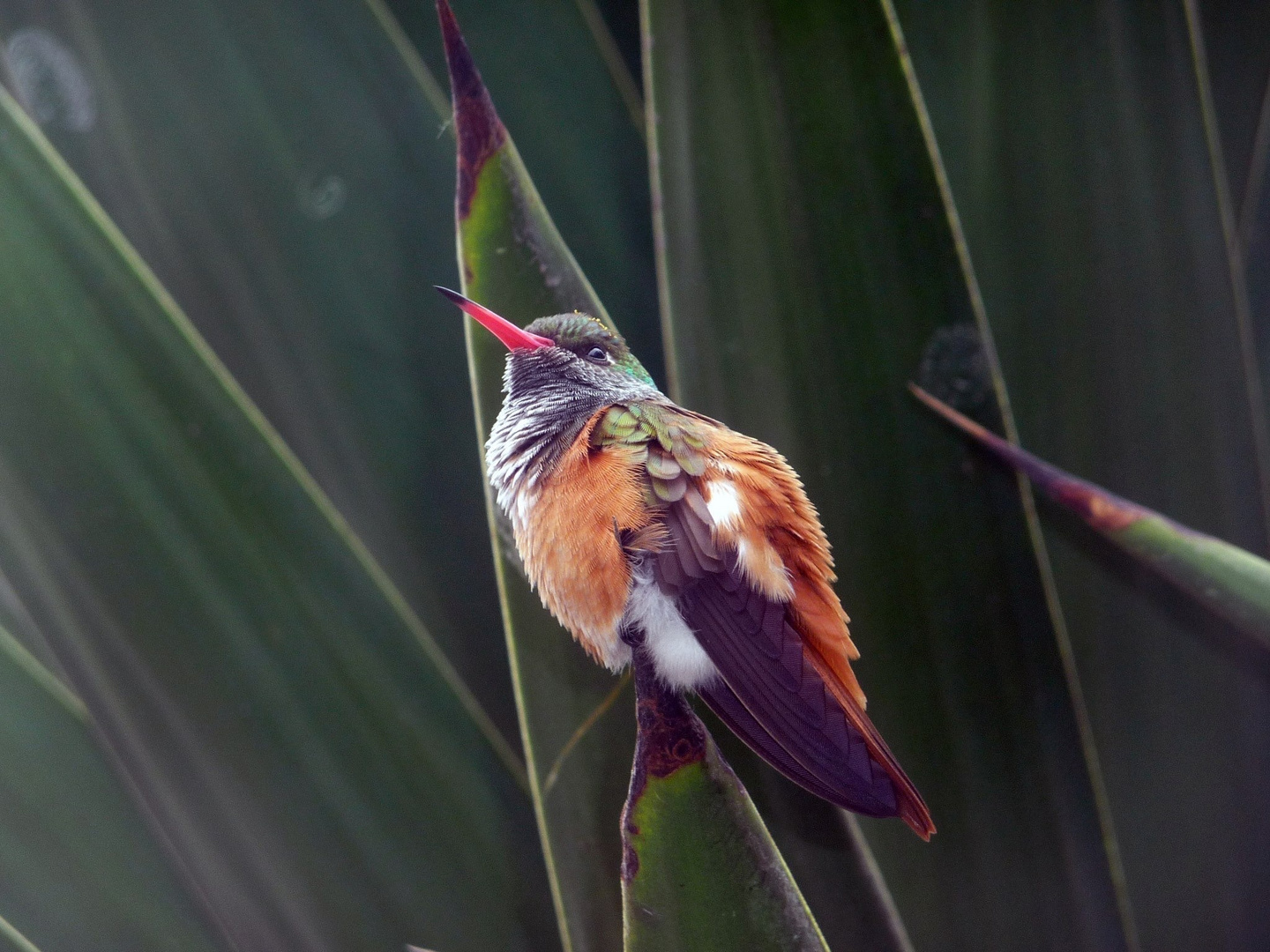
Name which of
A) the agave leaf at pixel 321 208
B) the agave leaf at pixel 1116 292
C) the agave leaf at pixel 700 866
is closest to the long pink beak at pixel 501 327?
the agave leaf at pixel 321 208

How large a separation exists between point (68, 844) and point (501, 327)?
0.47 metres

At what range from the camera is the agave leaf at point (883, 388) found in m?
0.54

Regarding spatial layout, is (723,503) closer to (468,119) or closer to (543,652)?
(543,652)

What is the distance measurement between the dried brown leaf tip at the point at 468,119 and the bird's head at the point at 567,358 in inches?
2.6

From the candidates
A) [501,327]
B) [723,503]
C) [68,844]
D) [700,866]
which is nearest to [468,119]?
[501,327]

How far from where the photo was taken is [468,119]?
1.57ft

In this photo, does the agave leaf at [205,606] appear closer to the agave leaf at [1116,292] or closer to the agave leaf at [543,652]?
the agave leaf at [543,652]

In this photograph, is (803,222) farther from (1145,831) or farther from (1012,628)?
(1145,831)

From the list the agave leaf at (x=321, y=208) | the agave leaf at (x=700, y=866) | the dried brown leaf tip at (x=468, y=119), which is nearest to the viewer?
the agave leaf at (x=700, y=866)

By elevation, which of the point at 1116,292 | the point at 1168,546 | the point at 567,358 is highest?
the point at 567,358

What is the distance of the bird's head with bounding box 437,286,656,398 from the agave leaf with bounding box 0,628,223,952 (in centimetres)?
42

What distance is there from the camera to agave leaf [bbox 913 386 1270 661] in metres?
0.50

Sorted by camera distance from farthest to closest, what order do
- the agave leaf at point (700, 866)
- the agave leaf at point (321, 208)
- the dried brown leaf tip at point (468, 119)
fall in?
the agave leaf at point (321, 208) → the dried brown leaf tip at point (468, 119) → the agave leaf at point (700, 866)

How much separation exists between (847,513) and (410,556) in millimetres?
303
